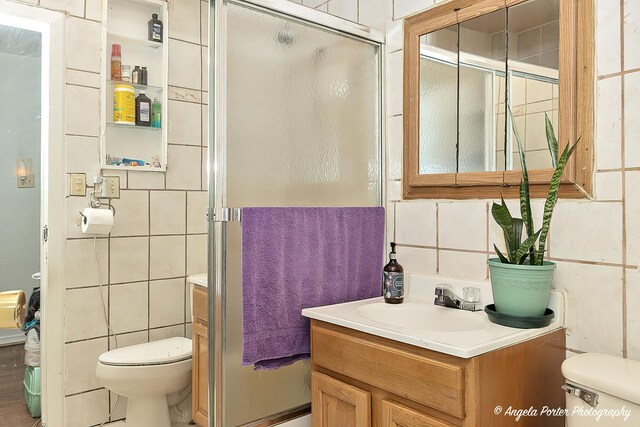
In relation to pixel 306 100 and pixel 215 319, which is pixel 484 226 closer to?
pixel 306 100

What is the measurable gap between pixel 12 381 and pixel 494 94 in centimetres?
273

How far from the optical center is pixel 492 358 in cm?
118

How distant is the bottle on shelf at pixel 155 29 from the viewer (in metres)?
2.47

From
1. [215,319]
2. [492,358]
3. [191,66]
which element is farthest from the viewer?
[191,66]

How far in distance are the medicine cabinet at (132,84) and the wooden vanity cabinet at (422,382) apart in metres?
1.47

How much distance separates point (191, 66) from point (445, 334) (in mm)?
2078

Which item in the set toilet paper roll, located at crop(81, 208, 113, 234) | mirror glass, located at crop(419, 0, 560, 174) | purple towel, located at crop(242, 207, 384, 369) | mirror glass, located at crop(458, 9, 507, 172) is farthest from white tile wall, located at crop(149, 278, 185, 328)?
mirror glass, located at crop(458, 9, 507, 172)

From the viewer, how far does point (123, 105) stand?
237 centimetres

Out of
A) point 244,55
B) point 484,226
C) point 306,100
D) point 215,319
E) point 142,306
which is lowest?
point 142,306

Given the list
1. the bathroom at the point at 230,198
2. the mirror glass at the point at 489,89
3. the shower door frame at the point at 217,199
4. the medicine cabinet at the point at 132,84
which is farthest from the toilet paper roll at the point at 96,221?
the mirror glass at the point at 489,89

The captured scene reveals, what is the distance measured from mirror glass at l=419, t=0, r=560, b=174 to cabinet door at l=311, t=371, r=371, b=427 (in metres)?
0.86

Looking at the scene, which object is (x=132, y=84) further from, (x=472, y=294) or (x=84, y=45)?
(x=472, y=294)

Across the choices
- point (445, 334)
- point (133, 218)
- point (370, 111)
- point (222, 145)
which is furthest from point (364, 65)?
point (133, 218)

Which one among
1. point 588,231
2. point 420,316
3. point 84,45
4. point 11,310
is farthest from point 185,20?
point 11,310
